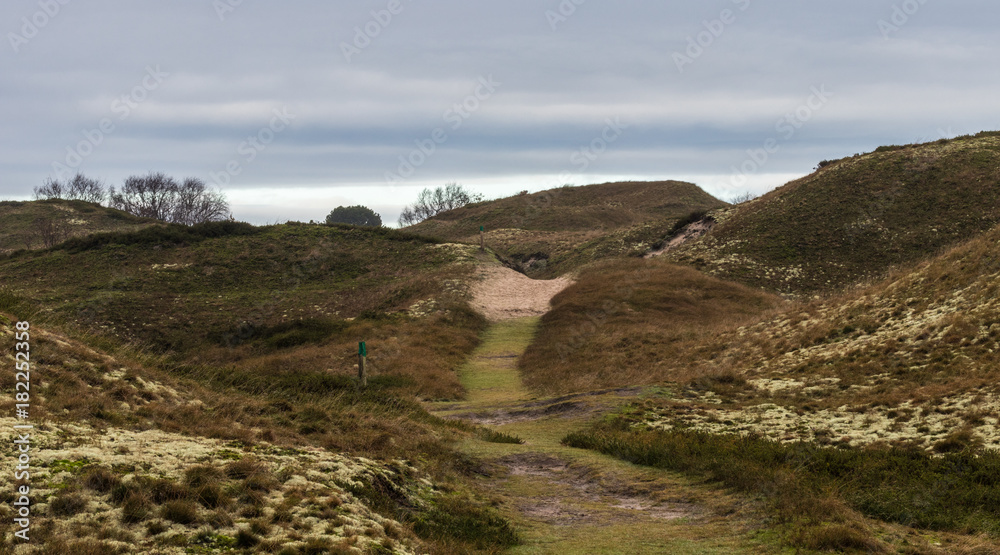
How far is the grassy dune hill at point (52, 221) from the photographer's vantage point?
318ft

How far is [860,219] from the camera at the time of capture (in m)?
62.1

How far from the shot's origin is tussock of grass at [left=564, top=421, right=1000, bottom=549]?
9.74m

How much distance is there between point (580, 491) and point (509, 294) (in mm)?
44398

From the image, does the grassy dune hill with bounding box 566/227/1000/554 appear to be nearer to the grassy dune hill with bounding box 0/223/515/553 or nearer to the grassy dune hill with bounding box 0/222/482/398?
the grassy dune hill with bounding box 0/223/515/553

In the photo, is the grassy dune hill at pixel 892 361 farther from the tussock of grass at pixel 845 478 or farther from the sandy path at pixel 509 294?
the sandy path at pixel 509 294

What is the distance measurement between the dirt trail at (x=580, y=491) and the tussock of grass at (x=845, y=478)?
0.66 meters

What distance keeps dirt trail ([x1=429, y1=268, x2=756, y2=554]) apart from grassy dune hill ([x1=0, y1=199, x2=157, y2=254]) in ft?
293

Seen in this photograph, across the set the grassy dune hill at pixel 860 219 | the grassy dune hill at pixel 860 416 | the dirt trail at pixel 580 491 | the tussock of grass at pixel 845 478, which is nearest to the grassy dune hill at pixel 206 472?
the dirt trail at pixel 580 491

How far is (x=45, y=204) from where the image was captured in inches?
4429

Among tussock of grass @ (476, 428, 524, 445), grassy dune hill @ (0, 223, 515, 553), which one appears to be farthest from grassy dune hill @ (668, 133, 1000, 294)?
tussock of grass @ (476, 428, 524, 445)

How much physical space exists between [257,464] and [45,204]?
128 m

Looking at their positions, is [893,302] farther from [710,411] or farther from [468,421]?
[468,421]

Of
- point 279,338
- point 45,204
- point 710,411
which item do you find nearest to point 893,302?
point 710,411

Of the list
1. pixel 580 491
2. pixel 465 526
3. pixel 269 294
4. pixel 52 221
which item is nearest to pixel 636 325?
pixel 580 491
